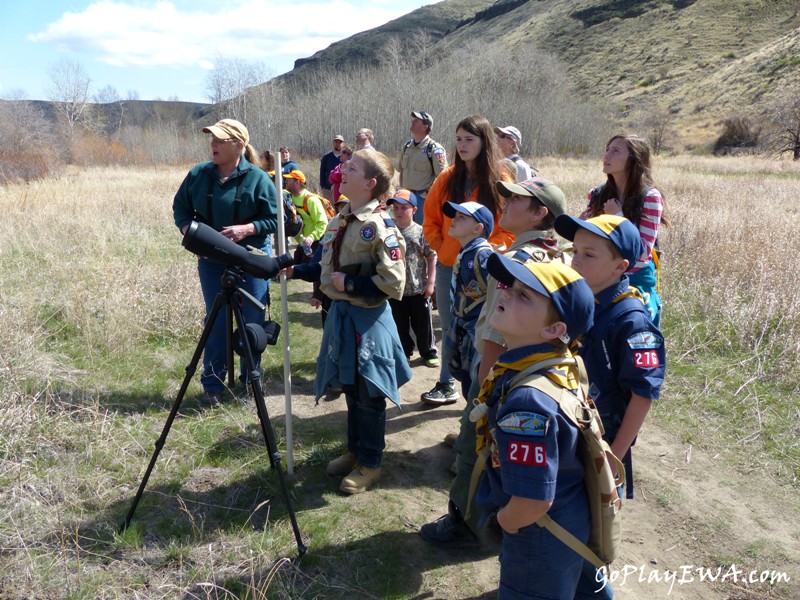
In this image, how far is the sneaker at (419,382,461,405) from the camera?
4.60m

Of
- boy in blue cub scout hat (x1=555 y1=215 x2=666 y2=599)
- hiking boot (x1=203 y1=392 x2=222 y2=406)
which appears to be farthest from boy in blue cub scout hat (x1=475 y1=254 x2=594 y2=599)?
hiking boot (x1=203 y1=392 x2=222 y2=406)

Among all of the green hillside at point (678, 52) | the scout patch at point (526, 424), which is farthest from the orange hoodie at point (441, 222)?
the green hillside at point (678, 52)

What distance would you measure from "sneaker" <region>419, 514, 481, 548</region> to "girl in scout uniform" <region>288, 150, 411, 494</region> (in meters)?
0.60

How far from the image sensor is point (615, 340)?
222cm

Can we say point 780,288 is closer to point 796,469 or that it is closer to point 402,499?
point 796,469

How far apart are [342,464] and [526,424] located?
2.13 metres

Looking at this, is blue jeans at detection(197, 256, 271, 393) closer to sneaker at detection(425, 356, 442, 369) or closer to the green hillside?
sneaker at detection(425, 356, 442, 369)

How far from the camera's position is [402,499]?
11.1ft

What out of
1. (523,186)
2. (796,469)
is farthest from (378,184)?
(796,469)

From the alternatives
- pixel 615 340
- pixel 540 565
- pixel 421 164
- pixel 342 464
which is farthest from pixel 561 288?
pixel 421 164

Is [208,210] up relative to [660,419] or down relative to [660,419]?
up

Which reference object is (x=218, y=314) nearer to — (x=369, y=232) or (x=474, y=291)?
(x=369, y=232)

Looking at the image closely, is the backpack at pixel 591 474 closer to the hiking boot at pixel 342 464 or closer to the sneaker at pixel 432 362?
the hiking boot at pixel 342 464

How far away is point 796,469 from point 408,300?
3087 mm
